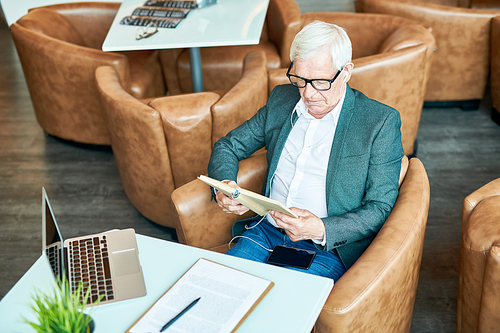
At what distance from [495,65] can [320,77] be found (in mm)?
2514

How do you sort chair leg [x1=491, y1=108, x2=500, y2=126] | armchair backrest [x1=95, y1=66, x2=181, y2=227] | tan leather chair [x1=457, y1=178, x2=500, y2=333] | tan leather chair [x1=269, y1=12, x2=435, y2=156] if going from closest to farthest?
tan leather chair [x1=457, y1=178, x2=500, y2=333] → armchair backrest [x1=95, y1=66, x2=181, y2=227] → tan leather chair [x1=269, y1=12, x2=435, y2=156] → chair leg [x1=491, y1=108, x2=500, y2=126]

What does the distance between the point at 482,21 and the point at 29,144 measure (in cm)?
375

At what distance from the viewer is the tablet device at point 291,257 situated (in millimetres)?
1610

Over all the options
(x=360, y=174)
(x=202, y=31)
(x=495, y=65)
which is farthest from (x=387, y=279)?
(x=495, y=65)

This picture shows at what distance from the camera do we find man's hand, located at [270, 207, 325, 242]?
60.0 inches

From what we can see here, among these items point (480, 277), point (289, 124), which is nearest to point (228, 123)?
point (289, 124)

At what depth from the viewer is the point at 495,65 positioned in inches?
136

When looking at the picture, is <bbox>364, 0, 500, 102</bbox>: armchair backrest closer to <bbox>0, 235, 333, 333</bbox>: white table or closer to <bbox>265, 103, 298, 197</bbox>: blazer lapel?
<bbox>265, 103, 298, 197</bbox>: blazer lapel

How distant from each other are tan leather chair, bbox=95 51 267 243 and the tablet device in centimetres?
91

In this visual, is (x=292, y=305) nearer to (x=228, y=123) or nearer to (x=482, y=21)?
(x=228, y=123)

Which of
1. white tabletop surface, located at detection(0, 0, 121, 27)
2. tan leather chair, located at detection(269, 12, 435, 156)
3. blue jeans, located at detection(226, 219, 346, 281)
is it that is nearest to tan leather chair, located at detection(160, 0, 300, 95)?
tan leather chair, located at detection(269, 12, 435, 156)

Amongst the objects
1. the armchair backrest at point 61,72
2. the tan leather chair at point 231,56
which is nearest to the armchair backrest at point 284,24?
the tan leather chair at point 231,56

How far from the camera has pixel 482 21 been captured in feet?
11.3

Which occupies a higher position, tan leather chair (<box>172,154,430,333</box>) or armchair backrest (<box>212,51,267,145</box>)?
armchair backrest (<box>212,51,267,145</box>)
